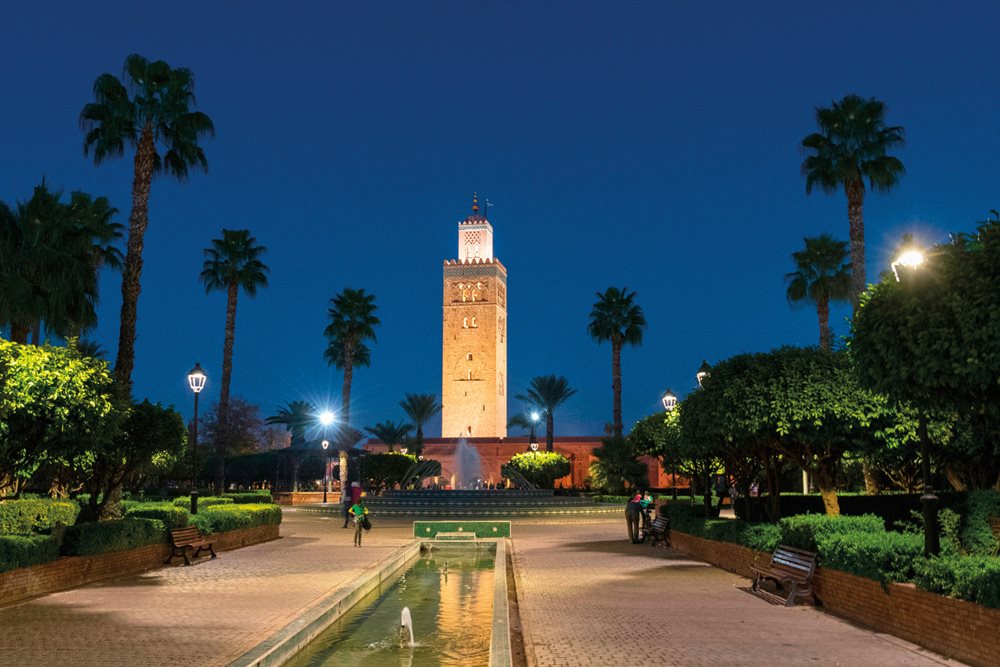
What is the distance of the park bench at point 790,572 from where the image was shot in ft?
38.4

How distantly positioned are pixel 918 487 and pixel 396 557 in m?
15.2

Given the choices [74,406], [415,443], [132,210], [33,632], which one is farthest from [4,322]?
[415,443]

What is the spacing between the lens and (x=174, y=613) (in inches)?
430

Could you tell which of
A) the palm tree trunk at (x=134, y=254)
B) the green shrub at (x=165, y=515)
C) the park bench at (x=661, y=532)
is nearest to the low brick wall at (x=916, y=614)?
the park bench at (x=661, y=532)

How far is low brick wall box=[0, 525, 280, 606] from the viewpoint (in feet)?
38.0

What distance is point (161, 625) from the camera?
10023 mm

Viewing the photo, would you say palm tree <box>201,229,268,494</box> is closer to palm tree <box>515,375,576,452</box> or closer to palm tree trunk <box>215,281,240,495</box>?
palm tree trunk <box>215,281,240,495</box>

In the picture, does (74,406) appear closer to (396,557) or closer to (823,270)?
(396,557)

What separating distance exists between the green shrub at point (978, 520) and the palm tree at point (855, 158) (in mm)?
13292

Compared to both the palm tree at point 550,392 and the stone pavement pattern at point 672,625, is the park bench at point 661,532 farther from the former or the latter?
the palm tree at point 550,392

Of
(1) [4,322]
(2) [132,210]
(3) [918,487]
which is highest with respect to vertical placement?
(2) [132,210]

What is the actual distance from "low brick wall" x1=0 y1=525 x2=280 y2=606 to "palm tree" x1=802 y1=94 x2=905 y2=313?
67.3ft

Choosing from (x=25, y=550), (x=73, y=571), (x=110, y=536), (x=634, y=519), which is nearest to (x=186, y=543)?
(x=110, y=536)

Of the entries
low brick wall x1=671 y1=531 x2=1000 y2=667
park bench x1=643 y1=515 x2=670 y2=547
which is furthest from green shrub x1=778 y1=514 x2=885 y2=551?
park bench x1=643 y1=515 x2=670 y2=547
